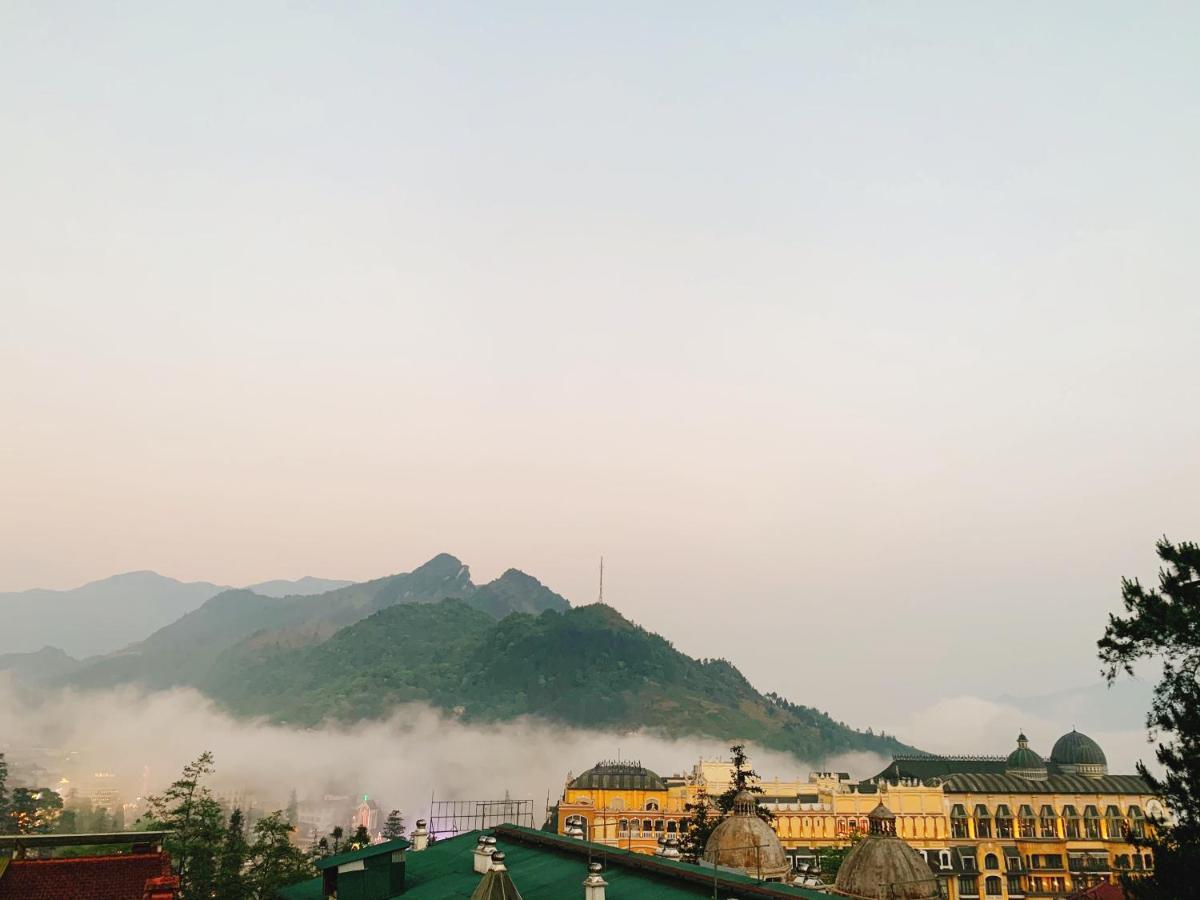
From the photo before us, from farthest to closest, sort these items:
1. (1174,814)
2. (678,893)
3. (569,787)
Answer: (569,787), (1174,814), (678,893)

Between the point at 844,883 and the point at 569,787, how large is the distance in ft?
265

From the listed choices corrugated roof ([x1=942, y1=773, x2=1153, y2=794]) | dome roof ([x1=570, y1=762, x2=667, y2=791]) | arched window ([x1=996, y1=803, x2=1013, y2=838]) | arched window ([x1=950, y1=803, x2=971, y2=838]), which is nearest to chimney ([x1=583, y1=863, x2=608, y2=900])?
arched window ([x1=950, y1=803, x2=971, y2=838])

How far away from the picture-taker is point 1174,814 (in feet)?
116

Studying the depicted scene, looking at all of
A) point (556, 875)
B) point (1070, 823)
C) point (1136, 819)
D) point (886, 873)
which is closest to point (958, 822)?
point (1070, 823)

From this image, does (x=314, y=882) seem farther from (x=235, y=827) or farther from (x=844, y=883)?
(x=235, y=827)

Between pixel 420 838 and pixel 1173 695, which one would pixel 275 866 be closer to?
pixel 420 838

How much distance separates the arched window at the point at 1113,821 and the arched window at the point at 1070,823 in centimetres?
390

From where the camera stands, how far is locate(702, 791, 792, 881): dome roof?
152 feet

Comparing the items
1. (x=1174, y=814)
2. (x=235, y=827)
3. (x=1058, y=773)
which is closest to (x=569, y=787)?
(x=235, y=827)

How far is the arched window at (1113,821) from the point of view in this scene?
105 m

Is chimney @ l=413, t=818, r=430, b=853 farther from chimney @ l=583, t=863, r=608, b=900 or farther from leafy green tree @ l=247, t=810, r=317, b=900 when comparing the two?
leafy green tree @ l=247, t=810, r=317, b=900

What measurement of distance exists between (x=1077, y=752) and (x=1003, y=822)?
27.2 m

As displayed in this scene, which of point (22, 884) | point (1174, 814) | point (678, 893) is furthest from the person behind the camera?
point (1174, 814)

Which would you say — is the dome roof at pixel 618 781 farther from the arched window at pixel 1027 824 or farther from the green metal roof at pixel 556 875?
the green metal roof at pixel 556 875
